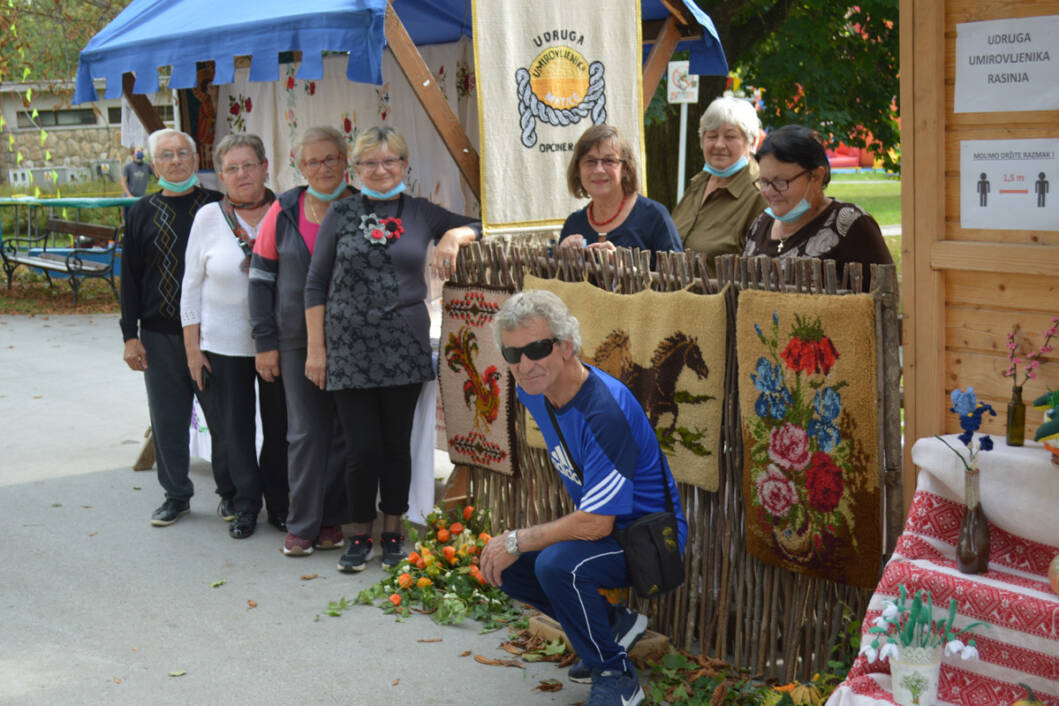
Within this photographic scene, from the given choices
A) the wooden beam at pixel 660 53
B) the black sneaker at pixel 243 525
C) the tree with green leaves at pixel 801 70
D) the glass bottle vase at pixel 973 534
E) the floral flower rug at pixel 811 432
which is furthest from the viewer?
the tree with green leaves at pixel 801 70

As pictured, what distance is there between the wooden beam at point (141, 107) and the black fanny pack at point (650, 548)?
16.5 ft

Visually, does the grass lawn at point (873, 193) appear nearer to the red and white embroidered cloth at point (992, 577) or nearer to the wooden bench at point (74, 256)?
the wooden bench at point (74, 256)

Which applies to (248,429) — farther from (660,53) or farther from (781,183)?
(660,53)

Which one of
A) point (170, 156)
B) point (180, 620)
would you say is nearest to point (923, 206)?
point (180, 620)

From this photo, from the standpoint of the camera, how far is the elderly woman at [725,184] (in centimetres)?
534

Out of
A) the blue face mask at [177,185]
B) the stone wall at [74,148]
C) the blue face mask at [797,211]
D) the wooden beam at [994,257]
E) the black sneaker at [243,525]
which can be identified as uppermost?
the stone wall at [74,148]

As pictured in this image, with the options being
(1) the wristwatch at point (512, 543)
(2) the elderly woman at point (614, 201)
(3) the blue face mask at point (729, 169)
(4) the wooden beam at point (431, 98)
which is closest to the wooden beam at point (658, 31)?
(4) the wooden beam at point (431, 98)

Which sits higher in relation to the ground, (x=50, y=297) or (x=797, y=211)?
(x=797, y=211)

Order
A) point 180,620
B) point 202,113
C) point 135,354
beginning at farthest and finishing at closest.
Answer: point 202,113
point 135,354
point 180,620

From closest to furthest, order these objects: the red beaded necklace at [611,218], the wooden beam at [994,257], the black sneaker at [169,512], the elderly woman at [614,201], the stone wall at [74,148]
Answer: the wooden beam at [994,257]
the elderly woman at [614,201]
the red beaded necklace at [611,218]
the black sneaker at [169,512]
the stone wall at [74,148]

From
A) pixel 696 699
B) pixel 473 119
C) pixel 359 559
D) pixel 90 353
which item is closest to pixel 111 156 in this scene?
pixel 90 353

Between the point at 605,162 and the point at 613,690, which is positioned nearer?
the point at 613,690

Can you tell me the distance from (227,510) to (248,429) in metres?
0.65

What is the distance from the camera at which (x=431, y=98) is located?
228 inches
